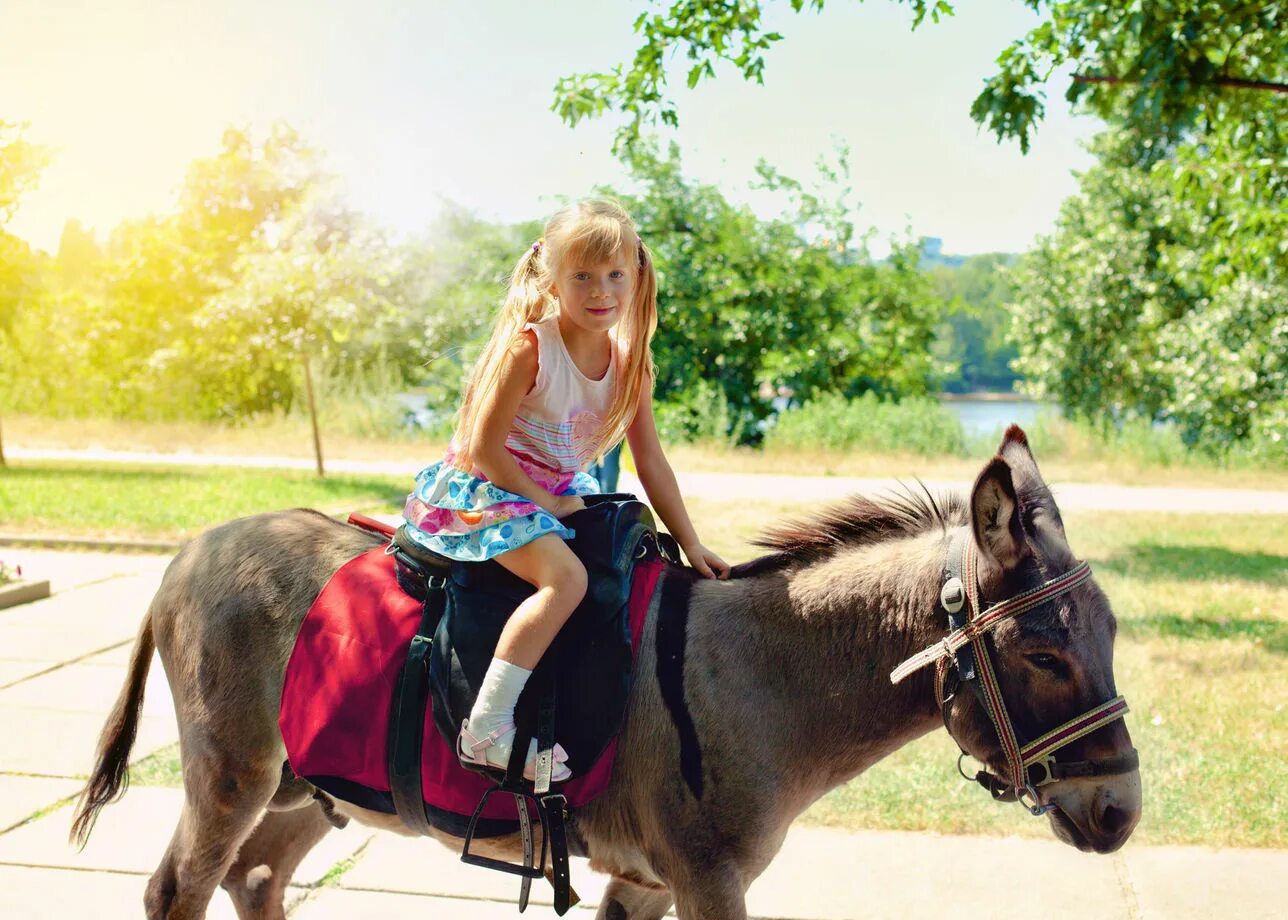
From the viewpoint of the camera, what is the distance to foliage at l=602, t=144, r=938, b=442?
16.7 m

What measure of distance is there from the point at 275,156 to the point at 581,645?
1047 inches

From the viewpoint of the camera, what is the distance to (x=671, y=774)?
2260 millimetres

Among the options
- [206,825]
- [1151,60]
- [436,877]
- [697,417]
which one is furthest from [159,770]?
[697,417]

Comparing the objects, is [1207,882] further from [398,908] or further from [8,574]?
[8,574]

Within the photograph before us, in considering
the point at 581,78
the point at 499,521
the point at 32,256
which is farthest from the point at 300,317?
the point at 499,521

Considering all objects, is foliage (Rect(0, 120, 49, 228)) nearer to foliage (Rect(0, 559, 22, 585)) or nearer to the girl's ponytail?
foliage (Rect(0, 559, 22, 585))

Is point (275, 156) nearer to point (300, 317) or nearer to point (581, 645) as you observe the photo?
point (300, 317)

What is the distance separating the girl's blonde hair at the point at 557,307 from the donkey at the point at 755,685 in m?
0.47

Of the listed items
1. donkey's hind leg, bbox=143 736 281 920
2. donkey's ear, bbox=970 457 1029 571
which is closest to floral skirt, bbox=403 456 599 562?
donkey's hind leg, bbox=143 736 281 920

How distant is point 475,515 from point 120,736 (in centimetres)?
136

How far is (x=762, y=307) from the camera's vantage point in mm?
16938

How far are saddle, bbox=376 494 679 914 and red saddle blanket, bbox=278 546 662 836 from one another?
Result: 0.03m

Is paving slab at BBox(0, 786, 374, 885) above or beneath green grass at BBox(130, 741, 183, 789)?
above

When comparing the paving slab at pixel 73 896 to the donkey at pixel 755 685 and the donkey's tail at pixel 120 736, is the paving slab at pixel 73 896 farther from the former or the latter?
the donkey at pixel 755 685
